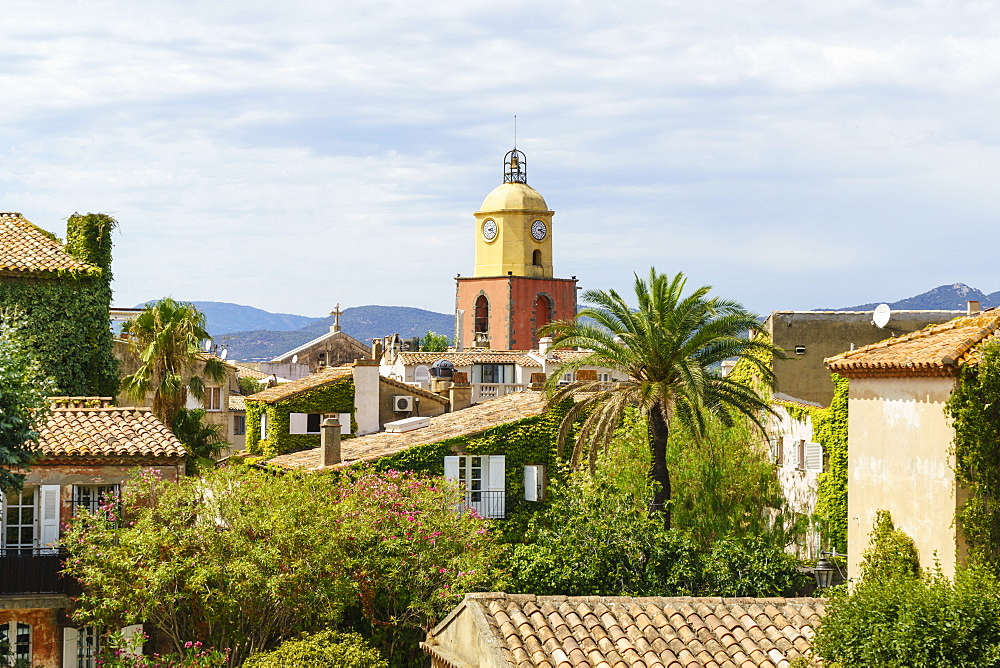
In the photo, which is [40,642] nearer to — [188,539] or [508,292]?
[188,539]

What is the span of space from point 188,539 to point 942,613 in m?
14.4

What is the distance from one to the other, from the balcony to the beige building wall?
15.8m

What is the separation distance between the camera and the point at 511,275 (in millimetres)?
115562

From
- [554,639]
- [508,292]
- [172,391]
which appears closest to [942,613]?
[554,639]

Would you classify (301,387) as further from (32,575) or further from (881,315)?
(881,315)

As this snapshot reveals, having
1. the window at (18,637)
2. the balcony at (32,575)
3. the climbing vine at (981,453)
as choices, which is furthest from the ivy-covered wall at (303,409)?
the climbing vine at (981,453)

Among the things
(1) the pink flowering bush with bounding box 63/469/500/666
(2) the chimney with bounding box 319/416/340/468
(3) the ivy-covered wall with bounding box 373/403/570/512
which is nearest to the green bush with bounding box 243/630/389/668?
(1) the pink flowering bush with bounding box 63/469/500/666

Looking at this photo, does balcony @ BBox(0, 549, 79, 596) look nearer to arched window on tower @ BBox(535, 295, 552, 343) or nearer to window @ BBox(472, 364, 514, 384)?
window @ BBox(472, 364, 514, 384)

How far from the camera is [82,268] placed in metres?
35.7

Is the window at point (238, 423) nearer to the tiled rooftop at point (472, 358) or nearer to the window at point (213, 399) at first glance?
the window at point (213, 399)

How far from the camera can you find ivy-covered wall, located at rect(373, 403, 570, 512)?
3366cm

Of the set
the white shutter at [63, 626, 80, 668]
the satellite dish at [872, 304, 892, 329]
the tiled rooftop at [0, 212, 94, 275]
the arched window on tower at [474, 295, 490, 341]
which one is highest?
the arched window on tower at [474, 295, 490, 341]

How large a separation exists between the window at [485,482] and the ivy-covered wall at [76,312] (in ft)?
35.8

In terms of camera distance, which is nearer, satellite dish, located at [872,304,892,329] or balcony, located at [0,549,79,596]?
balcony, located at [0,549,79,596]
